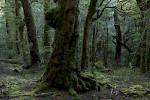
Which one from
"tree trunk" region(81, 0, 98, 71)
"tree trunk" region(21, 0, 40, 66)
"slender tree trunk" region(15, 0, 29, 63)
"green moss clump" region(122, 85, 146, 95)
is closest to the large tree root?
"green moss clump" region(122, 85, 146, 95)

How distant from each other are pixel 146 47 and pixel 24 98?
8932mm

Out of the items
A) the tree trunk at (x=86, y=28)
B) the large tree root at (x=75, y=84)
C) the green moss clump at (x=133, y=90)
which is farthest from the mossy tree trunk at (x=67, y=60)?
the tree trunk at (x=86, y=28)

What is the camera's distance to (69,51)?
9.91m

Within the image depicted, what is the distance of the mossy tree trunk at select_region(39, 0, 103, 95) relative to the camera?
966cm

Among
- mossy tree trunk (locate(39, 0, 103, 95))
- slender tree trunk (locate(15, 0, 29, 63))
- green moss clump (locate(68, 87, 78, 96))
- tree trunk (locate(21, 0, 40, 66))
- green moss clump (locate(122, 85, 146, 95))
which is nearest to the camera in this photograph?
green moss clump (locate(68, 87, 78, 96))

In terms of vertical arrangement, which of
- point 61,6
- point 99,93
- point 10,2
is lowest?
point 99,93

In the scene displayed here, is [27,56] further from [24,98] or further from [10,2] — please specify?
[24,98]

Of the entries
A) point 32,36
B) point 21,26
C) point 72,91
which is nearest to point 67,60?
point 72,91

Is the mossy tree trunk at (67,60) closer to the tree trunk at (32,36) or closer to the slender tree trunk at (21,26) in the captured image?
the tree trunk at (32,36)

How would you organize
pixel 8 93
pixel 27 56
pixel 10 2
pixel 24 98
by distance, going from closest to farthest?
pixel 24 98 < pixel 8 93 < pixel 27 56 < pixel 10 2

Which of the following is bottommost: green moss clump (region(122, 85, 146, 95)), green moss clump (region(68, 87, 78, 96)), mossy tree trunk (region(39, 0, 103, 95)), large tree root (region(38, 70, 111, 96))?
green moss clump (region(122, 85, 146, 95))

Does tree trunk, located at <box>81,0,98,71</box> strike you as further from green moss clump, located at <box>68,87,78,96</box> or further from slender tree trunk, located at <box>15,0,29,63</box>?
slender tree trunk, located at <box>15,0,29,63</box>

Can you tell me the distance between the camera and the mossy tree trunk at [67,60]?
966 cm

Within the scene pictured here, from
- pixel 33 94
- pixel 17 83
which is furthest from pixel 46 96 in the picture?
pixel 17 83
